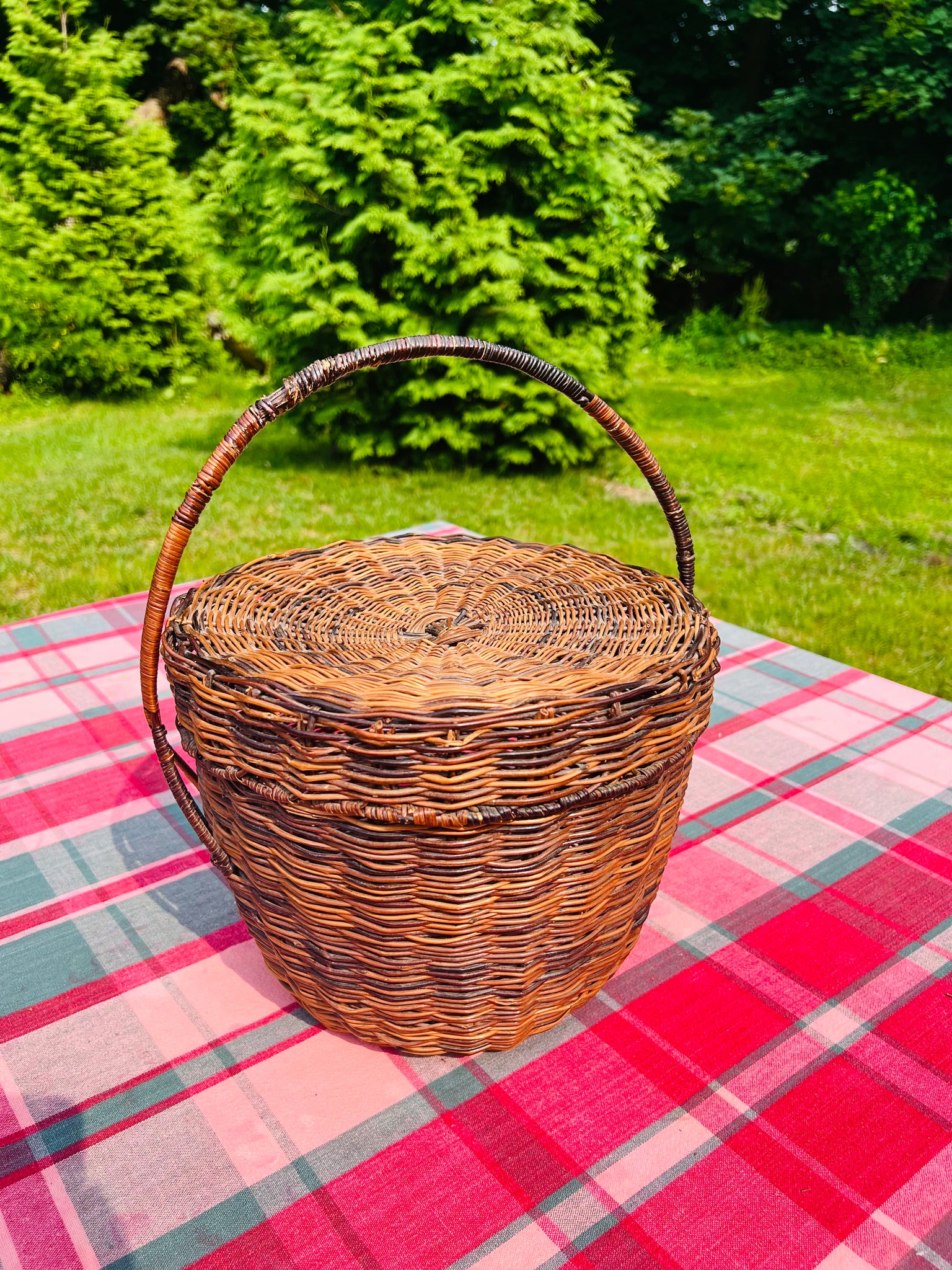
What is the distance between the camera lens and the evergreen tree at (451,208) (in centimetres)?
446

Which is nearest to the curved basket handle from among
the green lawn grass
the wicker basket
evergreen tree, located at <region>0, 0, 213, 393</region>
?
the wicker basket

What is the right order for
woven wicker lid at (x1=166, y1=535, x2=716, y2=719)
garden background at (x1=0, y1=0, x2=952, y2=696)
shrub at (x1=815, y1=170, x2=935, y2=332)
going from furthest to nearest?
shrub at (x1=815, y1=170, x2=935, y2=332), garden background at (x1=0, y1=0, x2=952, y2=696), woven wicker lid at (x1=166, y1=535, x2=716, y2=719)

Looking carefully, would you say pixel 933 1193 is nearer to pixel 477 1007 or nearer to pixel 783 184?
pixel 477 1007

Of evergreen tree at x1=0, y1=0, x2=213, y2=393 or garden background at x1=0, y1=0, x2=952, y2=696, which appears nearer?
garden background at x1=0, y1=0, x2=952, y2=696

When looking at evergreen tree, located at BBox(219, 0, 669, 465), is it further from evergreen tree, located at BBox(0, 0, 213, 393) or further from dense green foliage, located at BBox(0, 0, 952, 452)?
evergreen tree, located at BBox(0, 0, 213, 393)

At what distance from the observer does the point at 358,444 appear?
498 cm

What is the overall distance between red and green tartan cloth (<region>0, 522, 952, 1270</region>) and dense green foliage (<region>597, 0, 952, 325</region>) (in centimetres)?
823

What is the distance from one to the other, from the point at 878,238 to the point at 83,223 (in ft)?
23.1

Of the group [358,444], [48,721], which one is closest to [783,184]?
[358,444]

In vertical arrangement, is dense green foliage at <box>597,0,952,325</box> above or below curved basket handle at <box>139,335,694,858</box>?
above

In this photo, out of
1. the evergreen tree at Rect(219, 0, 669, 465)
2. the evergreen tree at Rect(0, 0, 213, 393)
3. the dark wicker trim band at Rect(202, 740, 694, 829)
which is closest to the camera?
the dark wicker trim band at Rect(202, 740, 694, 829)

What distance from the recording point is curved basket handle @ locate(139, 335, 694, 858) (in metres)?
1.22

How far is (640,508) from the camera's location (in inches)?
176

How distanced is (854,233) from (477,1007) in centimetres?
949
